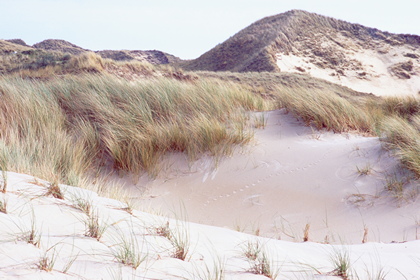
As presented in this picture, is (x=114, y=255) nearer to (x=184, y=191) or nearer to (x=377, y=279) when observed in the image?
(x=377, y=279)

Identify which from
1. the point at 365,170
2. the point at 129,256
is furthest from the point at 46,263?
the point at 365,170

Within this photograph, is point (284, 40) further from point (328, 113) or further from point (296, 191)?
point (296, 191)

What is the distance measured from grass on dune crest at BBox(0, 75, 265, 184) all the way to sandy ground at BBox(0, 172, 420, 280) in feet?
5.65

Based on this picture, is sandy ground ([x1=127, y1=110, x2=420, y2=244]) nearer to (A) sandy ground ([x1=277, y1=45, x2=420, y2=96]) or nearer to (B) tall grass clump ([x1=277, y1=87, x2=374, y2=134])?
(B) tall grass clump ([x1=277, y1=87, x2=374, y2=134])

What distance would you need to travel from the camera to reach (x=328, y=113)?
5.48 meters

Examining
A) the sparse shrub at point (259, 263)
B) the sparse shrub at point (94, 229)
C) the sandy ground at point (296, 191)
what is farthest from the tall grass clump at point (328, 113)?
the sparse shrub at point (94, 229)

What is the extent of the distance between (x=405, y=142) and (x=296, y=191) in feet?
5.16

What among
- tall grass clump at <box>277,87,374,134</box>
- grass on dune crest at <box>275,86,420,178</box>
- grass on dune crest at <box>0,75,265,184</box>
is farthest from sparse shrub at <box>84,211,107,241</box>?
tall grass clump at <box>277,87,374,134</box>

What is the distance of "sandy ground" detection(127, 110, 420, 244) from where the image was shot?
3.51m

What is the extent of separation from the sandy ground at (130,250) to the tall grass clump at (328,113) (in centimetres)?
291

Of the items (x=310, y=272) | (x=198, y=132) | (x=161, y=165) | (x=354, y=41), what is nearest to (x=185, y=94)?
(x=198, y=132)

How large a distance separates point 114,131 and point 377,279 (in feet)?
12.5

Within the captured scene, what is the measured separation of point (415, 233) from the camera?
3.15 meters

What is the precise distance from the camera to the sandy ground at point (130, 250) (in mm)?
1636
